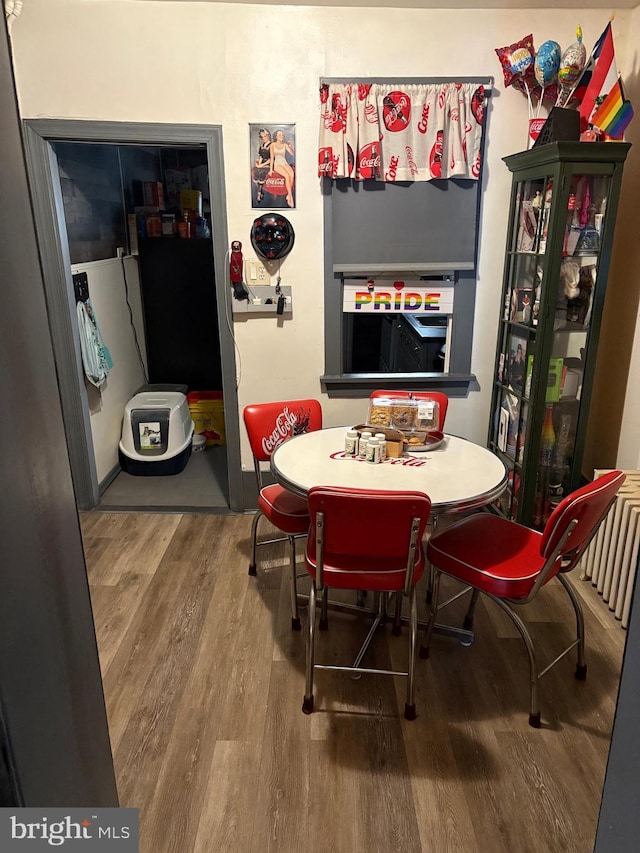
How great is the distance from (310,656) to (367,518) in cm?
61

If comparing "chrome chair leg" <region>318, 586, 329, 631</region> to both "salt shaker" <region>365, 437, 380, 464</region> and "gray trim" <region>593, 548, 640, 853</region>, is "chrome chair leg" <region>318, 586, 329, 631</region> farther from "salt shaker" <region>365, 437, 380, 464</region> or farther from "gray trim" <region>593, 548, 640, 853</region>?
"gray trim" <region>593, 548, 640, 853</region>

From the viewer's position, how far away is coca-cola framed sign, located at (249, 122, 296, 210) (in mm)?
3125

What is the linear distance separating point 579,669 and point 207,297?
371 cm

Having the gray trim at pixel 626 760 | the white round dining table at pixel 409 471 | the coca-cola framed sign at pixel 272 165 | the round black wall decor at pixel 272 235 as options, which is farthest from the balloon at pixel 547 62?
the gray trim at pixel 626 760

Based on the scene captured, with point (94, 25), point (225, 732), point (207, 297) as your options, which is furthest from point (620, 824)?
point (207, 297)

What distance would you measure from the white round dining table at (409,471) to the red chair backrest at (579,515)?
29 centimetres

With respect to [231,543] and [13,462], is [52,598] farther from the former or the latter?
[231,543]

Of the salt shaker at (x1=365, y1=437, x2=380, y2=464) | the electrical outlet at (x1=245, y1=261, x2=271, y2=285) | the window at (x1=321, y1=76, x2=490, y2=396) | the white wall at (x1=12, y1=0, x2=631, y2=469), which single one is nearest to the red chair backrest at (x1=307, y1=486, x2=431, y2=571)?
the salt shaker at (x1=365, y1=437, x2=380, y2=464)

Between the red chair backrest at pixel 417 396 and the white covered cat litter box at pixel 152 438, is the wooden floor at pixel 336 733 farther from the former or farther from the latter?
the white covered cat litter box at pixel 152 438

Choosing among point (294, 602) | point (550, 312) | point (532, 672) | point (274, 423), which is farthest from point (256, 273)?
point (532, 672)

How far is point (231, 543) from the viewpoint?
3338mm

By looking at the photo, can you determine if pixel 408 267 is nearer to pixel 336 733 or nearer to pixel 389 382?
pixel 389 382

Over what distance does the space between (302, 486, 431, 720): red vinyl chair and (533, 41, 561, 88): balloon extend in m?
2.45

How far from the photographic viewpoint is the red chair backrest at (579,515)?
1.83 meters
